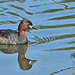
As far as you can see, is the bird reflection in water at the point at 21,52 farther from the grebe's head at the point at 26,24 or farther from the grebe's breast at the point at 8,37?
the grebe's head at the point at 26,24

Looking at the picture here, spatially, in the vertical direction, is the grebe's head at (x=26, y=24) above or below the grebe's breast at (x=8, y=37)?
above

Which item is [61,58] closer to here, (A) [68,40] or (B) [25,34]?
(A) [68,40]

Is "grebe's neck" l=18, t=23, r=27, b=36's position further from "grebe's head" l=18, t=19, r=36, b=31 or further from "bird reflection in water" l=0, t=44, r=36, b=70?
"bird reflection in water" l=0, t=44, r=36, b=70

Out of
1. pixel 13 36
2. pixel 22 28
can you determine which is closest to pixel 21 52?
pixel 13 36

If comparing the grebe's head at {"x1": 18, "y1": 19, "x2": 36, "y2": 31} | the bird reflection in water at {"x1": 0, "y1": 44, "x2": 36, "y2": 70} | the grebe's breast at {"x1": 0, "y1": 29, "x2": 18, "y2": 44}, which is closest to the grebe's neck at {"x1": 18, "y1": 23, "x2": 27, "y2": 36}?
the grebe's head at {"x1": 18, "y1": 19, "x2": 36, "y2": 31}

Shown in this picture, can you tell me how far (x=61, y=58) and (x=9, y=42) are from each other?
3669 mm

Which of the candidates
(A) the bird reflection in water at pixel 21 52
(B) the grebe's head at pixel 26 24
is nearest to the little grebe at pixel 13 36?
(B) the grebe's head at pixel 26 24

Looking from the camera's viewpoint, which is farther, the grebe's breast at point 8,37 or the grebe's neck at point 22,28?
the grebe's neck at point 22,28

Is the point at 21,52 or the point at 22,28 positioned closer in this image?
the point at 21,52

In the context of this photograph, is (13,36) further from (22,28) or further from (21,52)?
(21,52)

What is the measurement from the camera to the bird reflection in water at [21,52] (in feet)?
45.9

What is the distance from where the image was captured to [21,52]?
52.0 feet

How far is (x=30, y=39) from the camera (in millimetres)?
17438

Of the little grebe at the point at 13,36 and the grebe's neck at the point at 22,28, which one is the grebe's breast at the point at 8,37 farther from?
the grebe's neck at the point at 22,28
